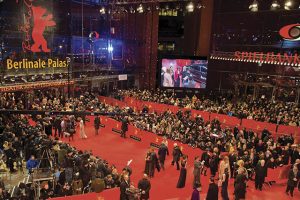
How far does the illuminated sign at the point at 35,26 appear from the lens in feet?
76.4

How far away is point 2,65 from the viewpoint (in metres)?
21.4

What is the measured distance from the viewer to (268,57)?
2433 centimetres

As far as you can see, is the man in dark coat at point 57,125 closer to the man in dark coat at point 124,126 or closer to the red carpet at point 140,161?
the red carpet at point 140,161

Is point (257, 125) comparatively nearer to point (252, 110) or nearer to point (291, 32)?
point (252, 110)

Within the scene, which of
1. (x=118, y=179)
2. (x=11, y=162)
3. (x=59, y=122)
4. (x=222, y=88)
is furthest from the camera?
(x=222, y=88)

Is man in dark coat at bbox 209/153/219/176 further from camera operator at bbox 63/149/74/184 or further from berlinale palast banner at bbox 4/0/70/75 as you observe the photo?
berlinale palast banner at bbox 4/0/70/75

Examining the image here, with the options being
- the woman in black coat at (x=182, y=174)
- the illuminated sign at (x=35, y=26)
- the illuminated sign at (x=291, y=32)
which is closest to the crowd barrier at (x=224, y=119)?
the illuminated sign at (x=35, y=26)

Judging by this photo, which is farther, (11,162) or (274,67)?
(274,67)

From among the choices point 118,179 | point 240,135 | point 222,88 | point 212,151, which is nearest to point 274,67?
point 222,88

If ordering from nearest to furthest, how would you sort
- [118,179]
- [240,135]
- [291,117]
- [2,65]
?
[118,179]
[240,135]
[291,117]
[2,65]

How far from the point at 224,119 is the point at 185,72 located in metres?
9.77

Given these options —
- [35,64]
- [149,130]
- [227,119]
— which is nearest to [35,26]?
[35,64]

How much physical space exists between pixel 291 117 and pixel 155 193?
11.7 m

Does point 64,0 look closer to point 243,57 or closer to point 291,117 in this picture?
point 243,57
